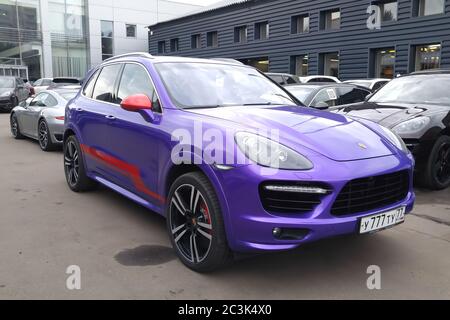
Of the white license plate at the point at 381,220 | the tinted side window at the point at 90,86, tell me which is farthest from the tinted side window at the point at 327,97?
the white license plate at the point at 381,220

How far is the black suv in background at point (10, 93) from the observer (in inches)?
805

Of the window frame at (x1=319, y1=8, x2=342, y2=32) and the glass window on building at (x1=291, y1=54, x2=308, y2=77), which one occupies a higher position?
the window frame at (x1=319, y1=8, x2=342, y2=32)

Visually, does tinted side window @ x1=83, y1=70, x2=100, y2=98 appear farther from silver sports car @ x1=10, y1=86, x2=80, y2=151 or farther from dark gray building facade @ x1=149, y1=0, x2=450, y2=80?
dark gray building facade @ x1=149, y1=0, x2=450, y2=80

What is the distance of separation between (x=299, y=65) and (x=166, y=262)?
2195cm

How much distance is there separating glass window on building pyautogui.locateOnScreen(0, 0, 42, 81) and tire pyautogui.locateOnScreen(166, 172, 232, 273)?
33.3 m

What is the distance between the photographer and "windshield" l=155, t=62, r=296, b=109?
3.98 metres

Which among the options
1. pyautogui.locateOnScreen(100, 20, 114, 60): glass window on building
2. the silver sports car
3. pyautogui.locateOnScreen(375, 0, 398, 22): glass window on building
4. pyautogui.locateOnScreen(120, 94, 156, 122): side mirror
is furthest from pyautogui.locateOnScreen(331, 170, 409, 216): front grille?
pyautogui.locateOnScreen(100, 20, 114, 60): glass window on building

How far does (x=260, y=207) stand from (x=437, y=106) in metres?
4.36

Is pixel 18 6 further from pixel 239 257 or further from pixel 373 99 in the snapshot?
pixel 239 257

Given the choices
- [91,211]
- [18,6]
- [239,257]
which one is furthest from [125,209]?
[18,6]

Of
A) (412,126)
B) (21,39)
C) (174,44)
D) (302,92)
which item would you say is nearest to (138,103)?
(412,126)

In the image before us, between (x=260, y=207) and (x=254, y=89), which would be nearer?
(x=260, y=207)

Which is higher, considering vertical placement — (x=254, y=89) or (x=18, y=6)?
(x=18, y=6)

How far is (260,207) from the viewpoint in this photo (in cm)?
295
